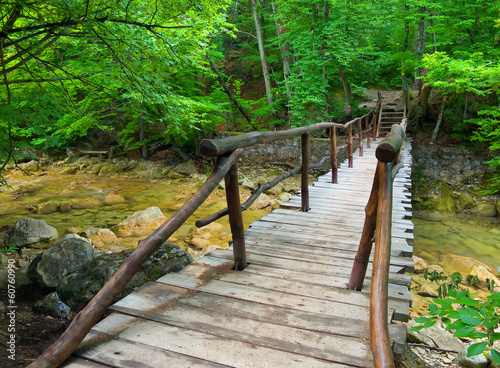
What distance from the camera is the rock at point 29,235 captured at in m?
6.46

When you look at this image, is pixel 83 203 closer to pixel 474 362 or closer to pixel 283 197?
pixel 283 197

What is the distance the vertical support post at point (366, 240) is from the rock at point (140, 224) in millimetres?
6401

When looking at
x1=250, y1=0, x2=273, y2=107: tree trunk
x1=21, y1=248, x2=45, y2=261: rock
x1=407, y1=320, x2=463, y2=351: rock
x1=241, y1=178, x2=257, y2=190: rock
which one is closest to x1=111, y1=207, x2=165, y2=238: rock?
x1=21, y1=248, x2=45, y2=261: rock

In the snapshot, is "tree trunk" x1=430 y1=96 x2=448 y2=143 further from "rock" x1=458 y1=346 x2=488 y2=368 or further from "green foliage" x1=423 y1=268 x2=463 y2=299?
"rock" x1=458 y1=346 x2=488 y2=368

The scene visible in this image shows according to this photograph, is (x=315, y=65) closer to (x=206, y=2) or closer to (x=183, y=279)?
(x=206, y=2)

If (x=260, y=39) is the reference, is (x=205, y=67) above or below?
below

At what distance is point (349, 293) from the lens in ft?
7.00

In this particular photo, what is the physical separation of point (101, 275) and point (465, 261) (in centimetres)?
698

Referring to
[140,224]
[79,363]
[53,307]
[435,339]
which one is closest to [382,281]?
[79,363]

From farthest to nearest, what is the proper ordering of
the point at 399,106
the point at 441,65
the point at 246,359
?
the point at 399,106 < the point at 441,65 < the point at 246,359

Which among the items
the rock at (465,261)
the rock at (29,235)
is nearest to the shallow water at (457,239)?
the rock at (465,261)

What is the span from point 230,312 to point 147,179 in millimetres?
12465

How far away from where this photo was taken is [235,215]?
2396 mm

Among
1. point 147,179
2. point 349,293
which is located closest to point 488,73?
point 349,293
